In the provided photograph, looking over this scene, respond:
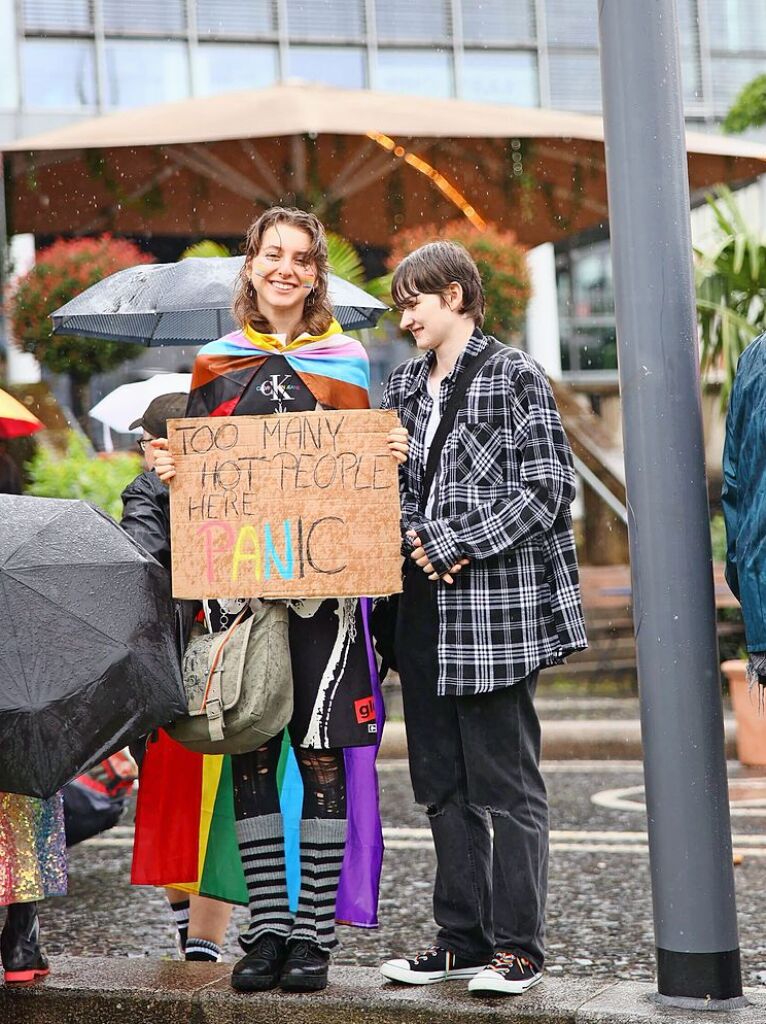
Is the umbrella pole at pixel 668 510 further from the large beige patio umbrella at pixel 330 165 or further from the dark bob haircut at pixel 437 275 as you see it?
the large beige patio umbrella at pixel 330 165

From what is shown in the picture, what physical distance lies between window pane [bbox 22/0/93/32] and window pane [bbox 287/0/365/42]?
2.06 meters

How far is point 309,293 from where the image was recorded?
12.4 ft

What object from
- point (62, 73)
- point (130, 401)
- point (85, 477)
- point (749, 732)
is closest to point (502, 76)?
point (62, 73)

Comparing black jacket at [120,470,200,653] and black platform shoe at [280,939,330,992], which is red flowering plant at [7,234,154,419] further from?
black platform shoe at [280,939,330,992]

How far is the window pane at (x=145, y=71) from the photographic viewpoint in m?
15.1

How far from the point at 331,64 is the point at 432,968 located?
43.3 ft

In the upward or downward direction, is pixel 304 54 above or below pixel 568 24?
below

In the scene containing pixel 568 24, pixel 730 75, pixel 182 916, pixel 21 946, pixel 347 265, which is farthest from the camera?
pixel 730 75

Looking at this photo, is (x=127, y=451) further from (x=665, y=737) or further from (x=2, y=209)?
(x=665, y=737)

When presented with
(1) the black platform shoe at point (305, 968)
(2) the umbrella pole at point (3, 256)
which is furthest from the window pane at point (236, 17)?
(1) the black platform shoe at point (305, 968)

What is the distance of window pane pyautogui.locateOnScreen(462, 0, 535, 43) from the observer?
15.8 m

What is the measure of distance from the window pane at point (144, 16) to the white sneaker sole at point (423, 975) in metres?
13.2

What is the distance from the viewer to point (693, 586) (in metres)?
3.41

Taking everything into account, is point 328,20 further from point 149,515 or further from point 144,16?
point 149,515
